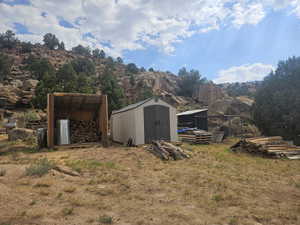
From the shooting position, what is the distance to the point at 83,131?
12656mm

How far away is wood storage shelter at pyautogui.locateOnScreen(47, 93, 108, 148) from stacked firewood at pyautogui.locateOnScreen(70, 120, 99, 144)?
0.41ft

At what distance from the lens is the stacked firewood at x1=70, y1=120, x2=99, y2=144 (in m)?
12.3

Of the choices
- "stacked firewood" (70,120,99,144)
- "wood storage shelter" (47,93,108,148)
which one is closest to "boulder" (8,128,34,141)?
"wood storage shelter" (47,93,108,148)

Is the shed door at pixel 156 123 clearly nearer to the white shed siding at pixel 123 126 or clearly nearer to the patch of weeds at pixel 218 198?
the white shed siding at pixel 123 126

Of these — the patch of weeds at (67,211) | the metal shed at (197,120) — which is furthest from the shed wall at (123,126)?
the patch of weeds at (67,211)

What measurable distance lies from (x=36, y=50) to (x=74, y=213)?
68.7m

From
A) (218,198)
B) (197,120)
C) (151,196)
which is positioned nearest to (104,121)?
(151,196)

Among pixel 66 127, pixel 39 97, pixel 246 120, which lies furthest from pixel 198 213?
pixel 39 97

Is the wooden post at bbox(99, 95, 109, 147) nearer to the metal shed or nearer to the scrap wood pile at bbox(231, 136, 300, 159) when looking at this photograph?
the scrap wood pile at bbox(231, 136, 300, 159)

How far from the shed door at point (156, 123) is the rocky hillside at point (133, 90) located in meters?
18.5

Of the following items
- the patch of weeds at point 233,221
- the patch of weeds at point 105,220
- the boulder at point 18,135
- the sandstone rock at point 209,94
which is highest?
the sandstone rock at point 209,94

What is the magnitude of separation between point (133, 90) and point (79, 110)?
30291mm

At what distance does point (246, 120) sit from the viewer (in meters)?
20.6

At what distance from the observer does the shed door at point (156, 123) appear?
1195 cm
